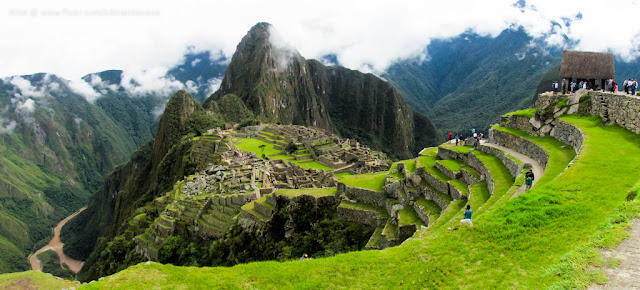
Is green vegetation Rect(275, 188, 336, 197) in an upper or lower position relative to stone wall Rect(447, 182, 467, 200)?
lower

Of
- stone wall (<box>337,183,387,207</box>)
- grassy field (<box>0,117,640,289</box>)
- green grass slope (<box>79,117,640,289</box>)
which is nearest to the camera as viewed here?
grassy field (<box>0,117,640,289</box>)

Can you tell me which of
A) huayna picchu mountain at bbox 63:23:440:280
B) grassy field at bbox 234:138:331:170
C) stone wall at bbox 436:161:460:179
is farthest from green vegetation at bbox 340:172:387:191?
grassy field at bbox 234:138:331:170

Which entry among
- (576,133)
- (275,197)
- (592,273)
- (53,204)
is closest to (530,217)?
(592,273)

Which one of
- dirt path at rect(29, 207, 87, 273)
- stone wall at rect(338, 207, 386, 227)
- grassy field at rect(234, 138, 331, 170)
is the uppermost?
stone wall at rect(338, 207, 386, 227)

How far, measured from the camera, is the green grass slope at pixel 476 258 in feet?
28.7

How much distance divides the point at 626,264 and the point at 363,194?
49.9 ft

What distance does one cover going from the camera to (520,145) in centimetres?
2136

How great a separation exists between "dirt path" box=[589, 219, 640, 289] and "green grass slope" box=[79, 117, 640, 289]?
71 centimetres

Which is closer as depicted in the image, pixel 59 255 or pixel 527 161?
pixel 527 161

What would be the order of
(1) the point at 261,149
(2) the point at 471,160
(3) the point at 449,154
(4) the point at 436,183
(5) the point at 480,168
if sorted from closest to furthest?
(5) the point at 480,168, (4) the point at 436,183, (2) the point at 471,160, (3) the point at 449,154, (1) the point at 261,149

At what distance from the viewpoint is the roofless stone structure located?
23.1 metres

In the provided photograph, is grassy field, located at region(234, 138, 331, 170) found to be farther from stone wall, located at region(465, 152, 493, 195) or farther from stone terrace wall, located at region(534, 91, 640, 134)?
stone terrace wall, located at region(534, 91, 640, 134)

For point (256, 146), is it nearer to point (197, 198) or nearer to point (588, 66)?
point (197, 198)

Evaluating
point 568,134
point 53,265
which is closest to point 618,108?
point 568,134
